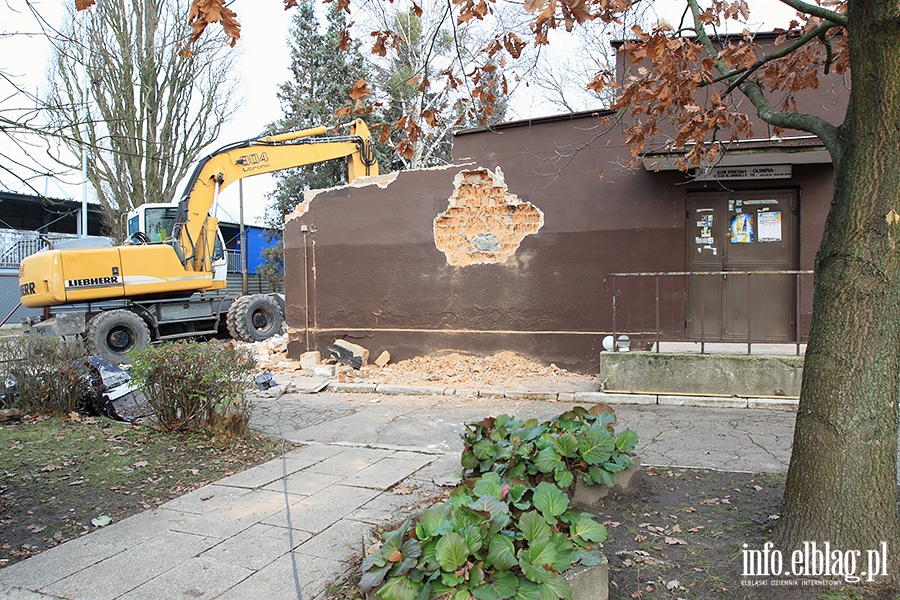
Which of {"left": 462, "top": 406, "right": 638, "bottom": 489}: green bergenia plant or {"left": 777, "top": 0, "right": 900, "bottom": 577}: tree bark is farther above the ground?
{"left": 777, "top": 0, "right": 900, "bottom": 577}: tree bark

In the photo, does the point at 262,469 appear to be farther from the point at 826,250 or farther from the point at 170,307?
the point at 170,307

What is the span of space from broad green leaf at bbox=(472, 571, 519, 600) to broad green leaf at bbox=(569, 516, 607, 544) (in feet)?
1.66

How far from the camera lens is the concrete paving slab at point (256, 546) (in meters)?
3.55

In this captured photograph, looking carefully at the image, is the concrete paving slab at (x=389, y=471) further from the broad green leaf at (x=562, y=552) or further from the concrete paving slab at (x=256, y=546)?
the broad green leaf at (x=562, y=552)

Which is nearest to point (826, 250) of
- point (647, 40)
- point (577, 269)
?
point (647, 40)

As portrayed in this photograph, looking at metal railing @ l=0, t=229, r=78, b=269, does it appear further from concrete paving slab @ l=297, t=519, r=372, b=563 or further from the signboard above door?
concrete paving slab @ l=297, t=519, r=372, b=563

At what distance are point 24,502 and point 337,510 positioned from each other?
7.77 ft

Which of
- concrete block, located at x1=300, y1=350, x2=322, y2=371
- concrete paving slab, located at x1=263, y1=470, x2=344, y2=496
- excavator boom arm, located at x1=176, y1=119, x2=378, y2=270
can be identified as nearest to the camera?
concrete paving slab, located at x1=263, y1=470, x2=344, y2=496

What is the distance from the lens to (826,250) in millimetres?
3316

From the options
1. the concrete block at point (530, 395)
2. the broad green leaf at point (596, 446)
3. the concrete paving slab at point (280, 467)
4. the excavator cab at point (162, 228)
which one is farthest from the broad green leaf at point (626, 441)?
the excavator cab at point (162, 228)

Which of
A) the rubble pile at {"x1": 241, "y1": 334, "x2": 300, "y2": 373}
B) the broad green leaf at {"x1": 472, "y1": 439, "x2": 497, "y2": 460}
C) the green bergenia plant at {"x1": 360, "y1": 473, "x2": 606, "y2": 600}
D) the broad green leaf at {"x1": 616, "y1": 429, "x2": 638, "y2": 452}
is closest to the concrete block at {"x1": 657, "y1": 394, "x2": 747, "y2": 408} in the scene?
the broad green leaf at {"x1": 616, "y1": 429, "x2": 638, "y2": 452}

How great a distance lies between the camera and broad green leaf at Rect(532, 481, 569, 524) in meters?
2.98

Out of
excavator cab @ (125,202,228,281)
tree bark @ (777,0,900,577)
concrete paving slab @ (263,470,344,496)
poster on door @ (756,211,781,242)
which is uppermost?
excavator cab @ (125,202,228,281)

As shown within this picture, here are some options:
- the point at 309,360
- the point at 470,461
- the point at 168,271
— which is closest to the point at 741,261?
→ the point at 470,461
